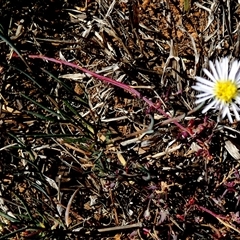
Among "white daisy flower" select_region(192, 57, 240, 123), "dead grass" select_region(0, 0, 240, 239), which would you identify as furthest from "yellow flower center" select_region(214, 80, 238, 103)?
"dead grass" select_region(0, 0, 240, 239)

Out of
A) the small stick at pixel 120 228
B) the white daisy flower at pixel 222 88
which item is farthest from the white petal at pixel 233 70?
the small stick at pixel 120 228

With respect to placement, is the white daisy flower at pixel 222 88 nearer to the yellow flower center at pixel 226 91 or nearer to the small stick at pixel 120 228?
the yellow flower center at pixel 226 91

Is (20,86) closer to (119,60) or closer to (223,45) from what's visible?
(119,60)

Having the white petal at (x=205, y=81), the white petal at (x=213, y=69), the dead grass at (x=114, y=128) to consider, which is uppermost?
the white petal at (x=213, y=69)

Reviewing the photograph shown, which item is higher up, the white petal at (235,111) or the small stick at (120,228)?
the white petal at (235,111)

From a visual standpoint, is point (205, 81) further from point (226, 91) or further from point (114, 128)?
point (114, 128)

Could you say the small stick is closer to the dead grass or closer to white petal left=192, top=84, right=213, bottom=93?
the dead grass
